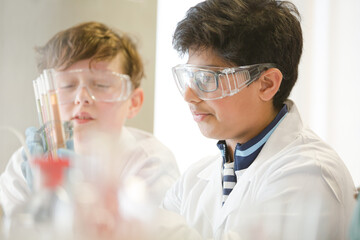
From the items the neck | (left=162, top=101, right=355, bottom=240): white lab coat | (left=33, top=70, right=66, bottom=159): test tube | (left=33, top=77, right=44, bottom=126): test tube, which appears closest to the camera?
(left=162, top=101, right=355, bottom=240): white lab coat

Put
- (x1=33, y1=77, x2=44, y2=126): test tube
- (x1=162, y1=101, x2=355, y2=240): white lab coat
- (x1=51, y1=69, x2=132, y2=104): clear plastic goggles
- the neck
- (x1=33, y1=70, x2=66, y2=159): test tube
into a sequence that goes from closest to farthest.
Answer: (x1=162, y1=101, x2=355, y2=240): white lab coat
(x1=33, y1=70, x2=66, y2=159): test tube
(x1=33, y1=77, x2=44, y2=126): test tube
the neck
(x1=51, y1=69, x2=132, y2=104): clear plastic goggles

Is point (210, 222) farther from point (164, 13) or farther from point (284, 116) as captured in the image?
point (164, 13)

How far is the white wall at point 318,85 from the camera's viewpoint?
1.83 m

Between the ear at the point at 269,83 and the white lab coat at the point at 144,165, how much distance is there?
1.46 ft

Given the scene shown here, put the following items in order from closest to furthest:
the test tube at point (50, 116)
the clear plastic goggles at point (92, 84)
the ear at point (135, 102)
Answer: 1. the test tube at point (50, 116)
2. the clear plastic goggles at point (92, 84)
3. the ear at point (135, 102)

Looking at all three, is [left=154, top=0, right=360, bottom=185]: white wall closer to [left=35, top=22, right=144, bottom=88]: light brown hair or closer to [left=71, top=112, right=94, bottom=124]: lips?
[left=35, top=22, right=144, bottom=88]: light brown hair

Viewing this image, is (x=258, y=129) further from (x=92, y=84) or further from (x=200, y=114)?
(x=92, y=84)

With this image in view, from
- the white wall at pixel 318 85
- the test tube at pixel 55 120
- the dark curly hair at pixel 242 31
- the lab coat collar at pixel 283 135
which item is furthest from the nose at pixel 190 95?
the white wall at pixel 318 85

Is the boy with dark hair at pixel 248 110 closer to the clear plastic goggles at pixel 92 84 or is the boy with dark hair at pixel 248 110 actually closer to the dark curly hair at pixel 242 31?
the dark curly hair at pixel 242 31

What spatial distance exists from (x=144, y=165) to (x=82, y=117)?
29 centimetres

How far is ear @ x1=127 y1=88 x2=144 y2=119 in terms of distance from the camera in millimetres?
1746

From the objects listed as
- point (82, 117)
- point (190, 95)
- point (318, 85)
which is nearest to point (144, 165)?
point (82, 117)

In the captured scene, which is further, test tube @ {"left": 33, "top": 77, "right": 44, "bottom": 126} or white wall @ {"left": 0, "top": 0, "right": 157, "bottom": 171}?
white wall @ {"left": 0, "top": 0, "right": 157, "bottom": 171}

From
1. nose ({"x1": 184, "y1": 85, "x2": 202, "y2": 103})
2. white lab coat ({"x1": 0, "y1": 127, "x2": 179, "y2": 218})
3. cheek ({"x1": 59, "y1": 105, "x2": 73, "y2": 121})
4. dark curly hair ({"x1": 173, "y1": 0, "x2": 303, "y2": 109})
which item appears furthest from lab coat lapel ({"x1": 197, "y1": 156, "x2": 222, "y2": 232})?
cheek ({"x1": 59, "y1": 105, "x2": 73, "y2": 121})
